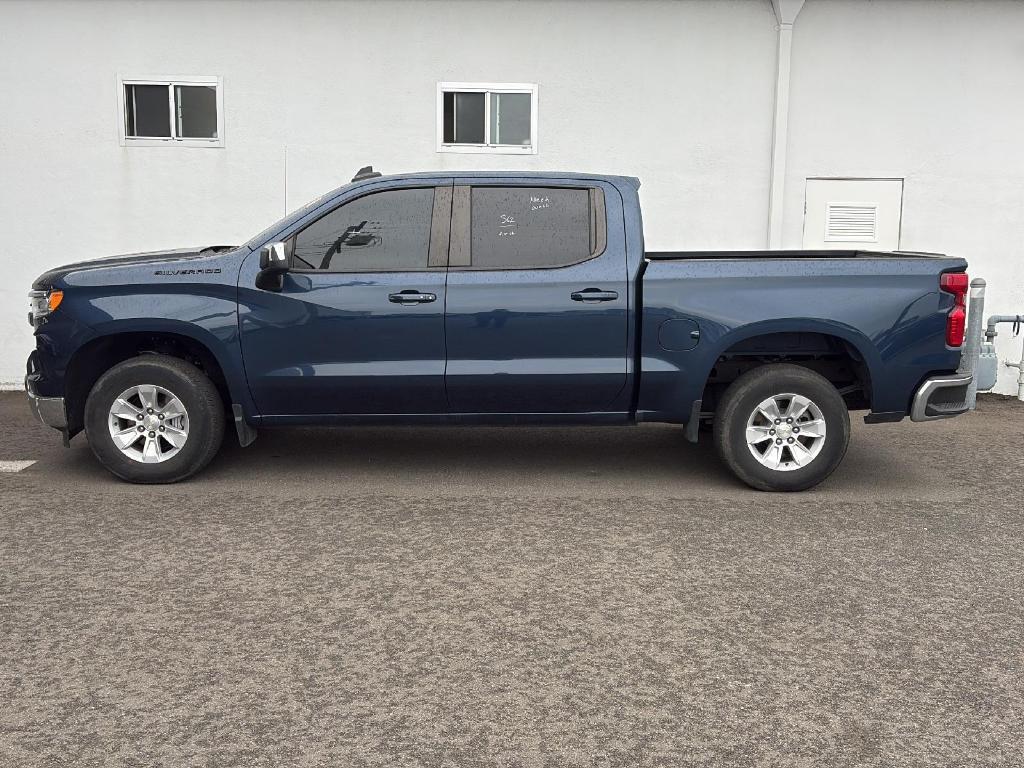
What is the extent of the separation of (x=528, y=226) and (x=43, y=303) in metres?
3.05

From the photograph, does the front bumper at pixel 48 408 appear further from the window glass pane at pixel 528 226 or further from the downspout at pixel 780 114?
the downspout at pixel 780 114

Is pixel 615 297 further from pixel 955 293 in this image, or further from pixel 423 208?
pixel 955 293

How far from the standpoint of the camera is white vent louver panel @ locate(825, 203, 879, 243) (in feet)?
33.4

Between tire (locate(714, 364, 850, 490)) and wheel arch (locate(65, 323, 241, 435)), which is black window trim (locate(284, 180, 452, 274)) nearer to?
wheel arch (locate(65, 323, 241, 435))

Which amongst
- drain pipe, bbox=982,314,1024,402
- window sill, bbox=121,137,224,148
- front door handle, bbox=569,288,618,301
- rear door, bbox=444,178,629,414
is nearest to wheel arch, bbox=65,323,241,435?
rear door, bbox=444,178,629,414

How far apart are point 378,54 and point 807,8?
4032mm

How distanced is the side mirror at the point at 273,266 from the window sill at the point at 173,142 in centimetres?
401

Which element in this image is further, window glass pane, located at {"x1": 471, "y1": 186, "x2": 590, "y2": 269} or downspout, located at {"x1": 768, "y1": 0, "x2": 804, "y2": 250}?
downspout, located at {"x1": 768, "y1": 0, "x2": 804, "y2": 250}

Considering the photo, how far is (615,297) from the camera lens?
253 inches

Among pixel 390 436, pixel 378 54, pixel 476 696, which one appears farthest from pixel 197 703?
pixel 378 54

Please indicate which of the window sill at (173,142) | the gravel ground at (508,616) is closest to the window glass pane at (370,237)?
the gravel ground at (508,616)

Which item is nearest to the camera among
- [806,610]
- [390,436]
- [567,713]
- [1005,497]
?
[567,713]

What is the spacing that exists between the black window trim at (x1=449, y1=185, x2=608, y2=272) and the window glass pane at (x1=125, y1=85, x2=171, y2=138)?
4626 mm

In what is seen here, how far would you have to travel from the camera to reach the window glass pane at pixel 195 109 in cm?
1000
